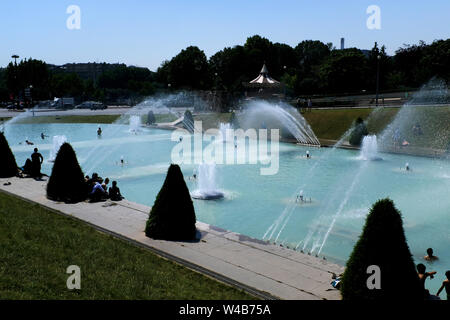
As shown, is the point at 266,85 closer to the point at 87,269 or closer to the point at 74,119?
the point at 74,119

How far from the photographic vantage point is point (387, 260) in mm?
7406

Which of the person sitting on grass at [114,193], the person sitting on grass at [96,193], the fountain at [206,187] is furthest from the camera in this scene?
the fountain at [206,187]

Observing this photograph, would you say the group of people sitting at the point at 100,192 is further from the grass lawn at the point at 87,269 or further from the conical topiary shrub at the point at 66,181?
the grass lawn at the point at 87,269

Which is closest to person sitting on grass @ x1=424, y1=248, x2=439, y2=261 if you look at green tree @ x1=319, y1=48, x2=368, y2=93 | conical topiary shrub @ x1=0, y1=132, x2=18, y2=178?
conical topiary shrub @ x1=0, y1=132, x2=18, y2=178

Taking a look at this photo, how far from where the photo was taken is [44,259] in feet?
31.0

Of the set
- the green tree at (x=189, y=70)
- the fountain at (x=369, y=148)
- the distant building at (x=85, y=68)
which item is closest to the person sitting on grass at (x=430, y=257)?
the fountain at (x=369, y=148)

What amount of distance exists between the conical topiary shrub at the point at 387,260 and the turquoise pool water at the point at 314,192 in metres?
3.22

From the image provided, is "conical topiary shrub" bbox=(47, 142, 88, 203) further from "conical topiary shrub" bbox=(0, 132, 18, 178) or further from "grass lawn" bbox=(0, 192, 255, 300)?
"conical topiary shrub" bbox=(0, 132, 18, 178)

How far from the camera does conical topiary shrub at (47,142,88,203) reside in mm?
16062

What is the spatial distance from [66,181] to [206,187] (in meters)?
5.95

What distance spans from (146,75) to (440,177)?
483 ft

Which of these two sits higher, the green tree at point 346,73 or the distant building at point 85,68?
the distant building at point 85,68

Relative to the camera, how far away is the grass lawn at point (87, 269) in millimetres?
7988
